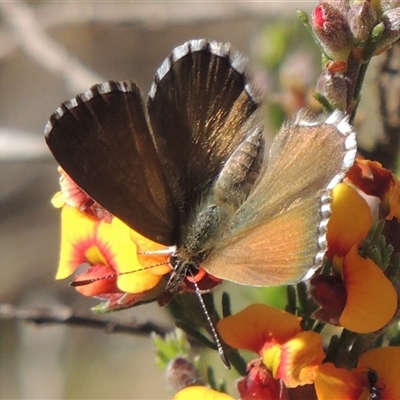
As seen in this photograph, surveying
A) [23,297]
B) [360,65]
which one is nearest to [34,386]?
[23,297]

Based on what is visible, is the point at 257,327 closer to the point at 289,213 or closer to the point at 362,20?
the point at 289,213

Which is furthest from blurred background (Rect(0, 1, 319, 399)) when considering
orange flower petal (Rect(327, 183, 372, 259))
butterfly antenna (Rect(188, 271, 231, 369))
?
butterfly antenna (Rect(188, 271, 231, 369))

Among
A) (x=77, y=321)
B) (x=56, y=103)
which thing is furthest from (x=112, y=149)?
(x=56, y=103)

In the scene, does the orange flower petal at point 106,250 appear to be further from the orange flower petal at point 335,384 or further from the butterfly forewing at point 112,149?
the orange flower petal at point 335,384

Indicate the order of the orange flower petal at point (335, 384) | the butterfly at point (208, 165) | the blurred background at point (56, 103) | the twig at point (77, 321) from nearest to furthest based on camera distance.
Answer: the orange flower petal at point (335, 384)
the butterfly at point (208, 165)
the twig at point (77, 321)
the blurred background at point (56, 103)

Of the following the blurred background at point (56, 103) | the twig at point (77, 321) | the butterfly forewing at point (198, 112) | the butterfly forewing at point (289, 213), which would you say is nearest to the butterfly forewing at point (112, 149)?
the butterfly forewing at point (198, 112)

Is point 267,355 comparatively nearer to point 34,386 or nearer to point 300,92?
point 300,92

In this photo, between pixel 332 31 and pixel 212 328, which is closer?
pixel 332 31
